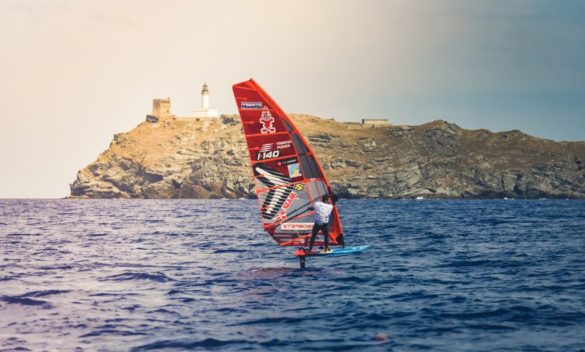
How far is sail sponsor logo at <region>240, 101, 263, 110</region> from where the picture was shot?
24.7m

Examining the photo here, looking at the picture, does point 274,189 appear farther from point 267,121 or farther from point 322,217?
point 267,121

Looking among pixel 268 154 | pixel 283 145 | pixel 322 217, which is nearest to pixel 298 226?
pixel 322 217

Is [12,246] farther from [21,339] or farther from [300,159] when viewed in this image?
[21,339]

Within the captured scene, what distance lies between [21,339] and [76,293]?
19.0 feet

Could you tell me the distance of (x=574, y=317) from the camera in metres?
17.5

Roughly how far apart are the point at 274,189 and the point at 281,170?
71 cm

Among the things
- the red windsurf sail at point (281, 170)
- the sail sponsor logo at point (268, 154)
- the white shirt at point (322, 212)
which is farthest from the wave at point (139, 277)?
the white shirt at point (322, 212)

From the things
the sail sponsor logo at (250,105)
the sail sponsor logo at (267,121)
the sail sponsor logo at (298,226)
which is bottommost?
the sail sponsor logo at (298,226)

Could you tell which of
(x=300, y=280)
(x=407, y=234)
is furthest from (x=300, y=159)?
(x=407, y=234)

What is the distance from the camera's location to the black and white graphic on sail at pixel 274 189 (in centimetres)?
2509

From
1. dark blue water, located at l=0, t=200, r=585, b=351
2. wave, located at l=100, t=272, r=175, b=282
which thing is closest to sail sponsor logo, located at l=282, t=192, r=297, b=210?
dark blue water, located at l=0, t=200, r=585, b=351

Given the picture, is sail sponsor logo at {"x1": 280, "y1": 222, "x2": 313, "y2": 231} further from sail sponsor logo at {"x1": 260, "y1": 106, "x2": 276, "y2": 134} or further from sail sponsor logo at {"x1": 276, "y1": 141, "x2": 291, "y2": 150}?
sail sponsor logo at {"x1": 260, "y1": 106, "x2": 276, "y2": 134}

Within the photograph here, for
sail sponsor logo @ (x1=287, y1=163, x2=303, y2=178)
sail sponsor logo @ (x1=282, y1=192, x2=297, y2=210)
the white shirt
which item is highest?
sail sponsor logo @ (x1=287, y1=163, x2=303, y2=178)

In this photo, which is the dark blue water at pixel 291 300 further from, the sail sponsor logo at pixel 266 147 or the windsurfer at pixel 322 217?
the sail sponsor logo at pixel 266 147
